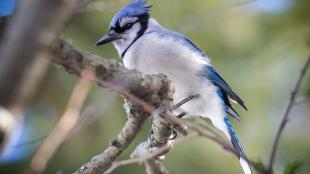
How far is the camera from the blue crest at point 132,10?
2.94 meters

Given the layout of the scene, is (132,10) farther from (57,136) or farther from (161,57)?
(57,136)

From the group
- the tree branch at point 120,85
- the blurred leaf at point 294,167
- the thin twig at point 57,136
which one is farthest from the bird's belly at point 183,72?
the thin twig at point 57,136

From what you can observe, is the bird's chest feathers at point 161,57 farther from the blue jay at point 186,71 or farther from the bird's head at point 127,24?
the bird's head at point 127,24

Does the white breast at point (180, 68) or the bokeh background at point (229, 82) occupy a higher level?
the white breast at point (180, 68)

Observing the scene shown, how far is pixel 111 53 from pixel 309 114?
1.44m

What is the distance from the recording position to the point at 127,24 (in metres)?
3.00

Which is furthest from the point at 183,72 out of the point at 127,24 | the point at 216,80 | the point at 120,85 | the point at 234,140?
the point at 120,85

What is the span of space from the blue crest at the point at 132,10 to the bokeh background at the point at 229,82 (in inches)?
21.0

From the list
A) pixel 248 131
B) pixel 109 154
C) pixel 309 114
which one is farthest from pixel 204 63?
pixel 309 114

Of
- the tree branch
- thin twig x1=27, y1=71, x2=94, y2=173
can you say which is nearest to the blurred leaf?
the tree branch

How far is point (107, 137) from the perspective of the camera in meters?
3.68

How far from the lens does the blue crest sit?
2936 mm

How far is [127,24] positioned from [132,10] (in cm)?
8

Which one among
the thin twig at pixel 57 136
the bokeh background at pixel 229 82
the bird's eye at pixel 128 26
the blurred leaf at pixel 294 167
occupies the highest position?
the thin twig at pixel 57 136
